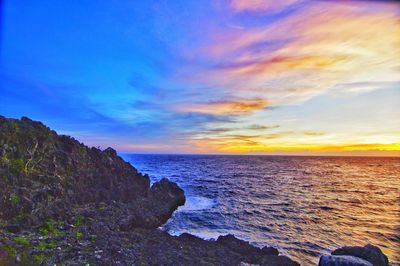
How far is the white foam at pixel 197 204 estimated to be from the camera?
31.8 meters

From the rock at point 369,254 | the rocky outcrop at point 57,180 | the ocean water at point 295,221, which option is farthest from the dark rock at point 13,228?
the rock at point 369,254

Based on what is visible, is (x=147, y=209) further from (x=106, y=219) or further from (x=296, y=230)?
(x=296, y=230)

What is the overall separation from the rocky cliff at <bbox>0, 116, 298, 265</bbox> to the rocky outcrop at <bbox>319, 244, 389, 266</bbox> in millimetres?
2384

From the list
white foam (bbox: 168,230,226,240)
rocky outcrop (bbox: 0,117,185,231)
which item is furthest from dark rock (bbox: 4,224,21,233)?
white foam (bbox: 168,230,226,240)

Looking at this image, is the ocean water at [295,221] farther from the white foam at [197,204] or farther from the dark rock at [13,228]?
the dark rock at [13,228]

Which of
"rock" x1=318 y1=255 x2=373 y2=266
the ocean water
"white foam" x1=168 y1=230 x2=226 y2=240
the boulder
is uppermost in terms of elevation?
"rock" x1=318 y1=255 x2=373 y2=266

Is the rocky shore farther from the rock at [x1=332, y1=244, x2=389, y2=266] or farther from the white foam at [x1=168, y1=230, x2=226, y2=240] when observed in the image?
the white foam at [x1=168, y1=230, x2=226, y2=240]

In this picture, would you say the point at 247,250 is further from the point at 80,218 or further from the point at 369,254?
the point at 80,218

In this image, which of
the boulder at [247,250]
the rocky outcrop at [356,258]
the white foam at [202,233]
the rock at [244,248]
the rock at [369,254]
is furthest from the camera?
the white foam at [202,233]

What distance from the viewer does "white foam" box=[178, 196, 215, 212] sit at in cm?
3177

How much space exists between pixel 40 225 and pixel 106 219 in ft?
14.0

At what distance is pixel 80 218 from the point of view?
706 inches

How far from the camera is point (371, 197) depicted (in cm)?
4609

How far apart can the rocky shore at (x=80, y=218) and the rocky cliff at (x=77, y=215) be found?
0.04 m
